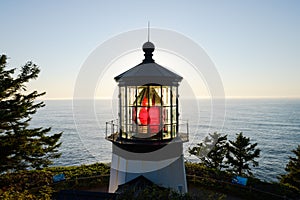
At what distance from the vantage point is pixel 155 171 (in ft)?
27.6

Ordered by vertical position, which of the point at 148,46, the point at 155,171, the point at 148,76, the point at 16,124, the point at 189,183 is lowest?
the point at 189,183

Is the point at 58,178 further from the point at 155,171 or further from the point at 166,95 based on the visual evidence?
the point at 166,95

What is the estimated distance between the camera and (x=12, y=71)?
938cm

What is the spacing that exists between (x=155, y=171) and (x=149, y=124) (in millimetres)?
1620

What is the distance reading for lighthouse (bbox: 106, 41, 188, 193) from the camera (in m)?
7.76

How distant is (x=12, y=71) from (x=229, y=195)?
33.0 ft

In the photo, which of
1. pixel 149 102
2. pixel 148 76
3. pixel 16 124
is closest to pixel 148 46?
pixel 148 76

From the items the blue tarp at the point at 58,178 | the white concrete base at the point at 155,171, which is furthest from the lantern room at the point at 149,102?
the blue tarp at the point at 58,178

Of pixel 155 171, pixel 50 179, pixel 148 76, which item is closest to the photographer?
pixel 148 76

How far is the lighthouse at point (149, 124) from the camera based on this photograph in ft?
25.5

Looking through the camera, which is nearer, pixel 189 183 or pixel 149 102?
pixel 149 102

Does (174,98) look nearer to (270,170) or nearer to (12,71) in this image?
(12,71)

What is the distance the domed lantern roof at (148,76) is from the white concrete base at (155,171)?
8.13ft

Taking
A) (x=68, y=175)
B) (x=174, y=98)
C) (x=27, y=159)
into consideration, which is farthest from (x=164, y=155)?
(x=68, y=175)
